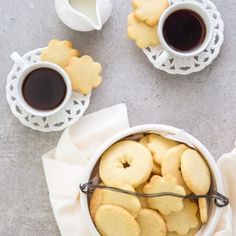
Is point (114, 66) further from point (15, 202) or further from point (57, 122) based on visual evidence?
point (15, 202)

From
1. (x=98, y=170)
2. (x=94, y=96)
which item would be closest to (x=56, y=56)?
(x=94, y=96)

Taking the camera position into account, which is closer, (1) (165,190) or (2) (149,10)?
(1) (165,190)

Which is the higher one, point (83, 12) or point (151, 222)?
point (83, 12)

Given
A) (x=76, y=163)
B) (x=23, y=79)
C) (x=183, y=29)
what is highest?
(x=183, y=29)

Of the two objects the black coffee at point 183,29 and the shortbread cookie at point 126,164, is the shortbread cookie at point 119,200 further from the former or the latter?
the black coffee at point 183,29

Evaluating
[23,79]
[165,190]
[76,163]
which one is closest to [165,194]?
[165,190]

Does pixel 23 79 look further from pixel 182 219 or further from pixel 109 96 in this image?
pixel 182 219

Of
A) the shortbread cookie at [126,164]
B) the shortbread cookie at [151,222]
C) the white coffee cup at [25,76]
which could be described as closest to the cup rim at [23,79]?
the white coffee cup at [25,76]
